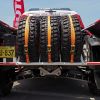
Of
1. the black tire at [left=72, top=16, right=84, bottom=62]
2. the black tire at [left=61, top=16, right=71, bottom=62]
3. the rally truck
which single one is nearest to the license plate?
the rally truck

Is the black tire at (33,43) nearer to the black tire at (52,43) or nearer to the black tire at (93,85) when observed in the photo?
the black tire at (52,43)

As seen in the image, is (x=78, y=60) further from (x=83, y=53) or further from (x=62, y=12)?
(x=62, y=12)

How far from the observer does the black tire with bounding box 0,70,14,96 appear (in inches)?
372

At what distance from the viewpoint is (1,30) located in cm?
940

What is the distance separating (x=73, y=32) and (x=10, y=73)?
2.42 meters

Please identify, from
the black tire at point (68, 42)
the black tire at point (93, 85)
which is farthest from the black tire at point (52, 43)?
the black tire at point (93, 85)

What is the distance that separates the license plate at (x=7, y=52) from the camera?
340 inches

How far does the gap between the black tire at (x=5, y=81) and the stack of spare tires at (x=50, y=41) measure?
3.60ft

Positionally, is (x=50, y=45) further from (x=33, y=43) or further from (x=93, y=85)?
(x=93, y=85)

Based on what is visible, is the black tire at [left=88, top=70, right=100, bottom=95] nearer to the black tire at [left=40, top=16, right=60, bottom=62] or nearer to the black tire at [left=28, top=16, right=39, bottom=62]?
the black tire at [left=40, top=16, right=60, bottom=62]

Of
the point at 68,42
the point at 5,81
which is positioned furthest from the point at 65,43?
the point at 5,81

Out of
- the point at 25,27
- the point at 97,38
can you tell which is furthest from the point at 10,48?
the point at 97,38

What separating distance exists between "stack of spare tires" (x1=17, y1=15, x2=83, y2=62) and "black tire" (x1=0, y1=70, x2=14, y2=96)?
1.10 m

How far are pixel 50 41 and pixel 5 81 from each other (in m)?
1.97
